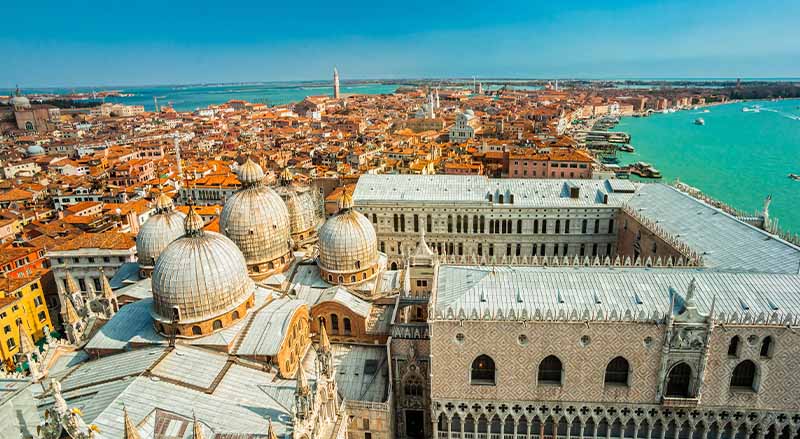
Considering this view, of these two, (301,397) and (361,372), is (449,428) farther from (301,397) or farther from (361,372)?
(301,397)

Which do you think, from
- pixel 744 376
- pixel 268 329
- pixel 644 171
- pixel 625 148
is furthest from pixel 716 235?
pixel 625 148

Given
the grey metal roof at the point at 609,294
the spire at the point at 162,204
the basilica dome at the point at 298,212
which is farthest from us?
the basilica dome at the point at 298,212

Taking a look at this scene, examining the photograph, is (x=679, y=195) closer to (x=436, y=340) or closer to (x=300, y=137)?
(x=436, y=340)

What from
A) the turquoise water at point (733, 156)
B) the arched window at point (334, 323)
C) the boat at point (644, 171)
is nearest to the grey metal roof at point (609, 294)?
the arched window at point (334, 323)

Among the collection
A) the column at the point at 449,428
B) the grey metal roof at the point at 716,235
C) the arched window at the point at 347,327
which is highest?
the grey metal roof at the point at 716,235

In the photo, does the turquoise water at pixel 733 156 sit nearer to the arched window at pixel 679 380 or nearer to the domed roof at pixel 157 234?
the arched window at pixel 679 380

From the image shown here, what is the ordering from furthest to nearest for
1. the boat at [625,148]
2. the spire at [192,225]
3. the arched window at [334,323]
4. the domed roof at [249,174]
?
the boat at [625,148]
the domed roof at [249,174]
the arched window at [334,323]
the spire at [192,225]

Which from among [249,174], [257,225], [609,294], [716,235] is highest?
[249,174]
